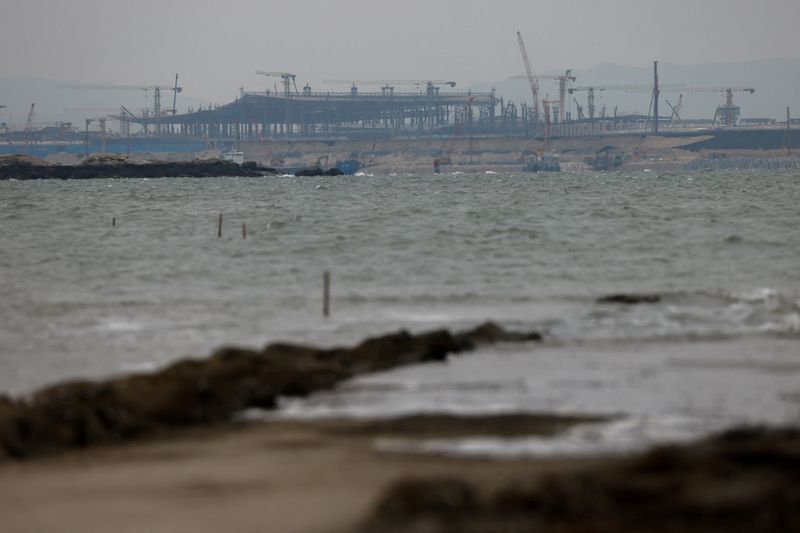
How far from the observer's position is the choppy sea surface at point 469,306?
12.2 meters

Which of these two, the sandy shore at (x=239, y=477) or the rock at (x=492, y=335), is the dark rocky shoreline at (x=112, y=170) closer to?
the rock at (x=492, y=335)

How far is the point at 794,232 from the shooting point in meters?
37.4

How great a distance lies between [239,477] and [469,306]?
1200 centimetres

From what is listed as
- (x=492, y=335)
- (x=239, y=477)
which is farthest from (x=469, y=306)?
(x=239, y=477)

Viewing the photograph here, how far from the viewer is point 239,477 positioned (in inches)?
357

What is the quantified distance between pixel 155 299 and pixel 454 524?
1574 centimetres

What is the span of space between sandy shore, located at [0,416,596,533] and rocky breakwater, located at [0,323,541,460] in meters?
0.34

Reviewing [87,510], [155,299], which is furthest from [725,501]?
[155,299]

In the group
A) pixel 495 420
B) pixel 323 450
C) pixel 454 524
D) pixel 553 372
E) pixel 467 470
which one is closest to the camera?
pixel 454 524

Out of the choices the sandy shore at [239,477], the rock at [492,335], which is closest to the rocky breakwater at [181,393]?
the sandy shore at [239,477]

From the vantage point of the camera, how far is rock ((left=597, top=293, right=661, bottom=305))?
66.8 ft

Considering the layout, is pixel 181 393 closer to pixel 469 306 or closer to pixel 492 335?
pixel 492 335

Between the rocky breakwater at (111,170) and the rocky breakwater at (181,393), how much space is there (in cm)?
13931

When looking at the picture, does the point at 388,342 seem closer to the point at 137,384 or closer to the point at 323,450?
the point at 137,384
